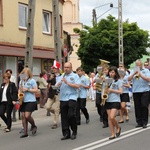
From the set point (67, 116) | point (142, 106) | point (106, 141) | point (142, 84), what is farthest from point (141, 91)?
point (67, 116)

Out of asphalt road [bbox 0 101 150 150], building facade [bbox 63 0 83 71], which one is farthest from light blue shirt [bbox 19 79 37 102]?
building facade [bbox 63 0 83 71]

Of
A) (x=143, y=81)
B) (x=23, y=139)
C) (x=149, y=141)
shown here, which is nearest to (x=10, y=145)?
(x=23, y=139)

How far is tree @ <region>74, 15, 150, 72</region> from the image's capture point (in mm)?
35406

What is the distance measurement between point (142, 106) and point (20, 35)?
13003mm

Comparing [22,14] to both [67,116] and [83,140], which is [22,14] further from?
[83,140]

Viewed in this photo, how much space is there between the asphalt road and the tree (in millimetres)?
22715

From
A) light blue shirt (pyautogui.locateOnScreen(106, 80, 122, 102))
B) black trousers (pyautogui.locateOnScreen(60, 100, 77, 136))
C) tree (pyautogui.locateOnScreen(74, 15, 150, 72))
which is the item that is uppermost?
tree (pyautogui.locateOnScreen(74, 15, 150, 72))

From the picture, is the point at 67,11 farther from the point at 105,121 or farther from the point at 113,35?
the point at 105,121

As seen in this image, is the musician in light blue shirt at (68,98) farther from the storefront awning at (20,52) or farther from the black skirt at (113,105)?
the storefront awning at (20,52)

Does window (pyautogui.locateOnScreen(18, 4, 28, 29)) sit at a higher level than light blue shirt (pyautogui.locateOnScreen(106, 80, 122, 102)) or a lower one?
higher

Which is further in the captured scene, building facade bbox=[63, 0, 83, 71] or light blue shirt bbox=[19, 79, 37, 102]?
building facade bbox=[63, 0, 83, 71]

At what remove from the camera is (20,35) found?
2347 centimetres

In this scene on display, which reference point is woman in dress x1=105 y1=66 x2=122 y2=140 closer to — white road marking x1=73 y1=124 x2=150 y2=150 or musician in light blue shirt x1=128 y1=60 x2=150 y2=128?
white road marking x1=73 y1=124 x2=150 y2=150

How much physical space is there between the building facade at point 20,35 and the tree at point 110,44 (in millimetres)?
9583
